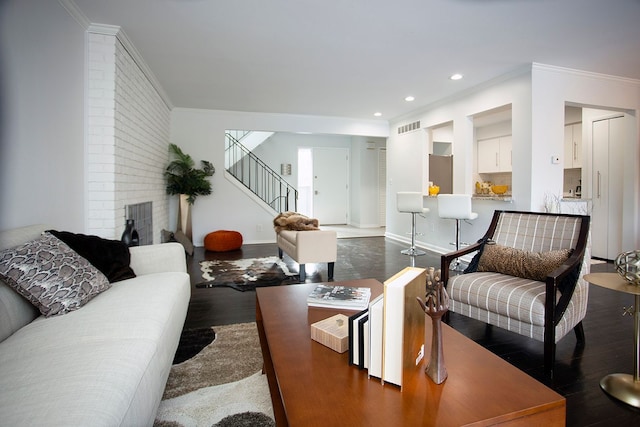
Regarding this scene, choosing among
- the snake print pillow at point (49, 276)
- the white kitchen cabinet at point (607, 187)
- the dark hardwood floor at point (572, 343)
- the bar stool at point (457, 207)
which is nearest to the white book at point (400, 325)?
the dark hardwood floor at point (572, 343)

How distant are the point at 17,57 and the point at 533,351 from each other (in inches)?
148

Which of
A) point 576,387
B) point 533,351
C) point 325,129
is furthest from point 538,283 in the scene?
point 325,129

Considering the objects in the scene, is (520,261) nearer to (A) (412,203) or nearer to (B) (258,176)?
(A) (412,203)

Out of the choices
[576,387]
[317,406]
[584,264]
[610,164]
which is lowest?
[576,387]

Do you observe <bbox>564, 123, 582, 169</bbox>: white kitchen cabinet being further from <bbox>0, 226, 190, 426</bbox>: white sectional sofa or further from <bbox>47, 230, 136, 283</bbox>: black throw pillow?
<bbox>47, 230, 136, 283</bbox>: black throw pillow

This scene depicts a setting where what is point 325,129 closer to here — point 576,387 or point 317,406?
point 576,387

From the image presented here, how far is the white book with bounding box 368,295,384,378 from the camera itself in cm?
103

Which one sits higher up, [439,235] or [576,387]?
[439,235]

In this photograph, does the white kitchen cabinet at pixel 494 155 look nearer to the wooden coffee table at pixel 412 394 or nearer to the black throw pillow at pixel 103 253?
the wooden coffee table at pixel 412 394

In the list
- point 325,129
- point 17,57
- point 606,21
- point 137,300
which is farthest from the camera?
point 325,129

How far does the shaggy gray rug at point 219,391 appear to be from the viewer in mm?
1462

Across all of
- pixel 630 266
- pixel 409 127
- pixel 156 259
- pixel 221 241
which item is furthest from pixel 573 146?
pixel 156 259

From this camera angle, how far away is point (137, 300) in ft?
5.50

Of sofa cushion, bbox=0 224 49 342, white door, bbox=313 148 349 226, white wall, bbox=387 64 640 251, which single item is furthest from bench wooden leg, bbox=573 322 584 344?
white door, bbox=313 148 349 226
